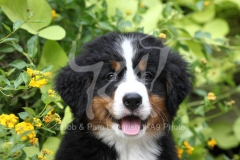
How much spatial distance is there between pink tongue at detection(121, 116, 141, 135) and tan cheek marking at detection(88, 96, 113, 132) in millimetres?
116

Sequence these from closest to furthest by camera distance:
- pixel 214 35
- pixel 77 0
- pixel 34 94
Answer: pixel 34 94 → pixel 77 0 → pixel 214 35

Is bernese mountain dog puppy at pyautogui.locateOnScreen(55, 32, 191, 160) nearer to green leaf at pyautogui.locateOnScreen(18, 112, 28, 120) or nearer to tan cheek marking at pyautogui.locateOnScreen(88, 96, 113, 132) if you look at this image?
tan cheek marking at pyautogui.locateOnScreen(88, 96, 113, 132)

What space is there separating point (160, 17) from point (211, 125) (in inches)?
66.9

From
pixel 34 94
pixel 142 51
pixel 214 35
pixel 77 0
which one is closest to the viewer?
pixel 142 51

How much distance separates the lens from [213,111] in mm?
6633

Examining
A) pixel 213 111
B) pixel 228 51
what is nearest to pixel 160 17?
pixel 228 51

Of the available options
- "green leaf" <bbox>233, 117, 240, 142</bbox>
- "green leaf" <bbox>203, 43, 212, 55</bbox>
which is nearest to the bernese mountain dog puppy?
"green leaf" <bbox>203, 43, 212, 55</bbox>

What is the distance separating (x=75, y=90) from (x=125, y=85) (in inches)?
18.6

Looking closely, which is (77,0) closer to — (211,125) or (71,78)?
(71,78)

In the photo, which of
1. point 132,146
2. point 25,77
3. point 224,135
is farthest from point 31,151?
point 224,135

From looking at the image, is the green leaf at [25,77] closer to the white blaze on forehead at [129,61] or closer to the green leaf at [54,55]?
the white blaze on forehead at [129,61]

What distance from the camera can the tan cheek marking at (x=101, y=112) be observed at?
152 inches

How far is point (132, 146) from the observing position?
4.09 m

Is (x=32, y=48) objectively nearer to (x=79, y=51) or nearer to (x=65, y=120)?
(x=79, y=51)
